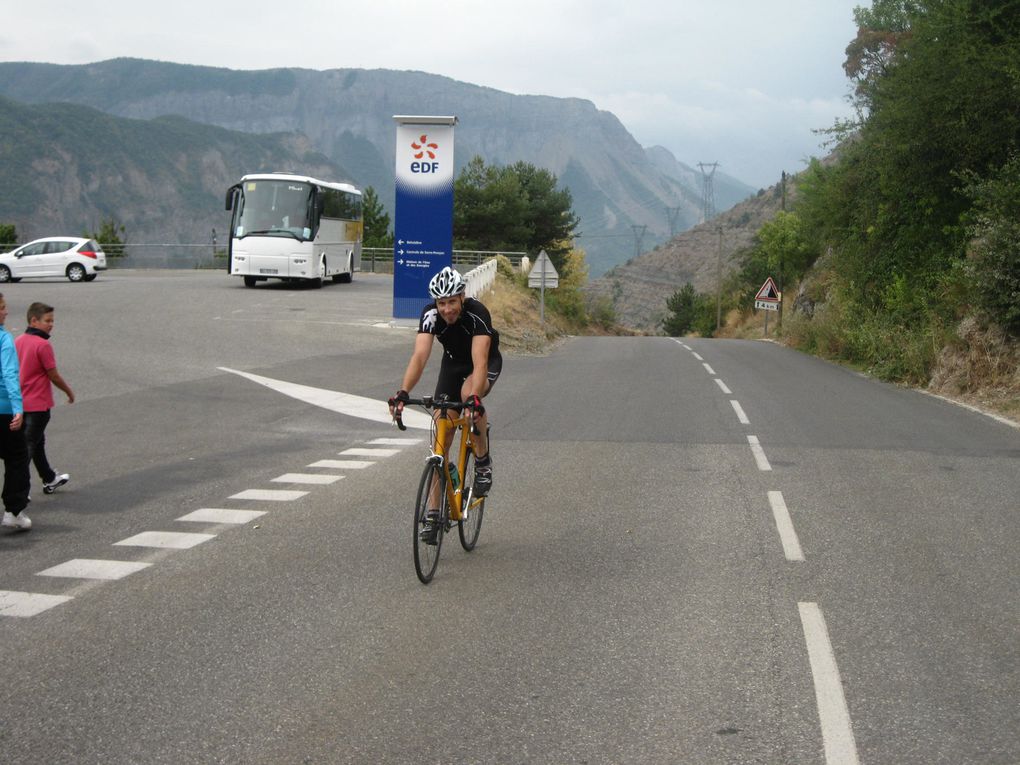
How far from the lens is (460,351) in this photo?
271 inches

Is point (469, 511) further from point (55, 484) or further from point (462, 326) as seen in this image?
point (55, 484)

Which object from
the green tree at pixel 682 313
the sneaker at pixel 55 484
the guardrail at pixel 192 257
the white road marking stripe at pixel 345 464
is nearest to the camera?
the sneaker at pixel 55 484

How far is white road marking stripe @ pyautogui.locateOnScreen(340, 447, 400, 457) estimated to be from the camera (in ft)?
37.1

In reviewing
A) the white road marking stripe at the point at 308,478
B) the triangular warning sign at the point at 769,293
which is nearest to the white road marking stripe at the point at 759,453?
the white road marking stripe at the point at 308,478

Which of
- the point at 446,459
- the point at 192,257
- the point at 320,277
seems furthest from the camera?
the point at 192,257

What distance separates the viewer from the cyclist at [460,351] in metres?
6.47

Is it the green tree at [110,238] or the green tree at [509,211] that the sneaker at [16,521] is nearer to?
the green tree at [110,238]

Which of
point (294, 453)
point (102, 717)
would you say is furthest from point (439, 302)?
point (294, 453)

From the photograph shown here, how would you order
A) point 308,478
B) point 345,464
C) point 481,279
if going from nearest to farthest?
point 308,478, point 345,464, point 481,279

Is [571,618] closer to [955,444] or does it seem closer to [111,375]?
[955,444]

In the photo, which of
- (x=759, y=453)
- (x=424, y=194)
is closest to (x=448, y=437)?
(x=759, y=453)

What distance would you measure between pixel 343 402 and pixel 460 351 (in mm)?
8987

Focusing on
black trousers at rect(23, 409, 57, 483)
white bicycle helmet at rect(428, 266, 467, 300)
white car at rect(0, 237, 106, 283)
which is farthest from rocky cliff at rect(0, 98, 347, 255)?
white bicycle helmet at rect(428, 266, 467, 300)

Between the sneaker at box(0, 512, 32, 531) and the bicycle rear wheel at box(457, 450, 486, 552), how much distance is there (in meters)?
3.16
